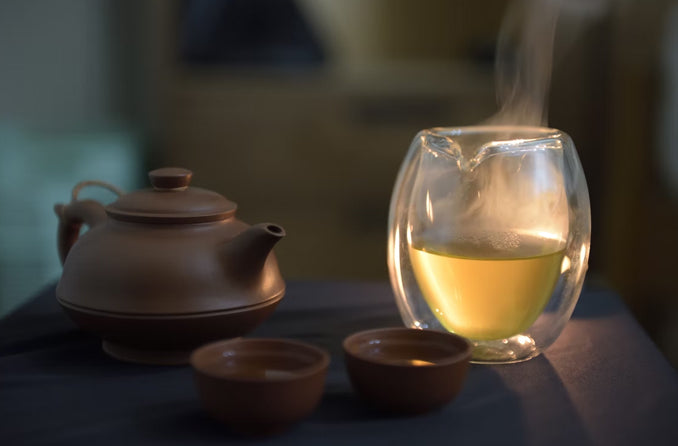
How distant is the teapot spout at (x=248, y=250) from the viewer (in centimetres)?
86

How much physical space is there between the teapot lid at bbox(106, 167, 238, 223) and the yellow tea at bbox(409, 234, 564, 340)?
0.25 metres

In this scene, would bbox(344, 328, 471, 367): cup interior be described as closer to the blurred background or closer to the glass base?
the glass base

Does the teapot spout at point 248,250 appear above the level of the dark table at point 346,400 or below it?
above

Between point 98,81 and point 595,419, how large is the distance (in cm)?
249

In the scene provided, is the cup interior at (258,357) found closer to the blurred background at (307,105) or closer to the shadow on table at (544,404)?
the shadow on table at (544,404)

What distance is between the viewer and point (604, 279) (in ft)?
9.09

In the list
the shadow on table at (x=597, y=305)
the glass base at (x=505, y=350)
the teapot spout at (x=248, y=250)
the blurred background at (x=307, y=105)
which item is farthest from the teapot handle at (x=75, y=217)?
the blurred background at (x=307, y=105)

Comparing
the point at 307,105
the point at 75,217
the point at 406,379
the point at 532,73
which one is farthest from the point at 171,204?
the point at 307,105

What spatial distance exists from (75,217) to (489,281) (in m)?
0.52

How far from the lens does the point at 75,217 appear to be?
3.37ft

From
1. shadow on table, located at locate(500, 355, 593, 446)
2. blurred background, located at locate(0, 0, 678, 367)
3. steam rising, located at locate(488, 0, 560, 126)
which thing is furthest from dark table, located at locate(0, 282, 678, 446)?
blurred background, located at locate(0, 0, 678, 367)

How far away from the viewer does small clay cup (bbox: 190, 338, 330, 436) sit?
66cm

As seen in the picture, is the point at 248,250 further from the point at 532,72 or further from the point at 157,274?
the point at 532,72

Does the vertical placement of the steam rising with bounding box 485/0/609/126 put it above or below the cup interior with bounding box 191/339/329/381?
above
